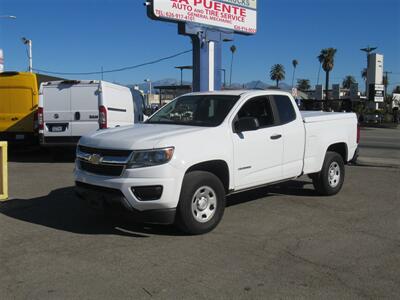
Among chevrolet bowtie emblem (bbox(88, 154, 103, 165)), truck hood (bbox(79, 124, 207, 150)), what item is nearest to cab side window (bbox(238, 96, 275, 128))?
truck hood (bbox(79, 124, 207, 150))

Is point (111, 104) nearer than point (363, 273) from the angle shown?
No

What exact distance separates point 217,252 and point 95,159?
1888 mm

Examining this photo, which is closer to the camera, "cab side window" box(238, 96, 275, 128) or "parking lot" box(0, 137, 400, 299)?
"parking lot" box(0, 137, 400, 299)

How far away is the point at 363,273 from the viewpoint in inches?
184

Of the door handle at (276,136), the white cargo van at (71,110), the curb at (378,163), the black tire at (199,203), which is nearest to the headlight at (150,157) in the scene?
the black tire at (199,203)

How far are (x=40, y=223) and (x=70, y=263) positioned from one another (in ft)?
5.94

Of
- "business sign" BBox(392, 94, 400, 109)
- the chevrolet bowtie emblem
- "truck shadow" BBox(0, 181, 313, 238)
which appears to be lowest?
"truck shadow" BBox(0, 181, 313, 238)

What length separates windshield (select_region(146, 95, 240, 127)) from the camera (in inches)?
261

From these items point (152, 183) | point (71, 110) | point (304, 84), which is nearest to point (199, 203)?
point (152, 183)

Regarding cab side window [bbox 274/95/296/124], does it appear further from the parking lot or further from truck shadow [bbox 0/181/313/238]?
truck shadow [bbox 0/181/313/238]

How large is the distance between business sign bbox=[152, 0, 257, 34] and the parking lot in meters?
8.38

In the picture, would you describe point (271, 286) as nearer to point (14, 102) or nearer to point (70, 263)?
point (70, 263)

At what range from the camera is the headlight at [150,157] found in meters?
5.57

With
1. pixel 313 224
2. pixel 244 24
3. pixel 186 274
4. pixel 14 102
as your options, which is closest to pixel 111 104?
pixel 14 102
